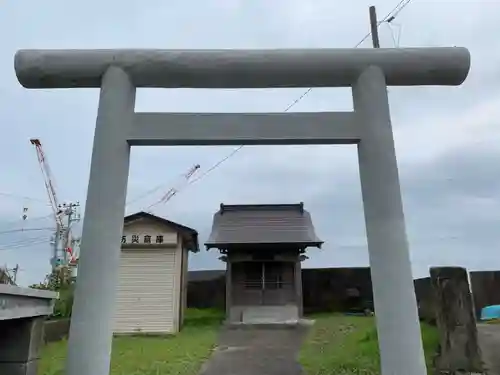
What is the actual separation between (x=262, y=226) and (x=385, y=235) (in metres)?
11.6

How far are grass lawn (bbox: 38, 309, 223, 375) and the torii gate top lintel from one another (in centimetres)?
499

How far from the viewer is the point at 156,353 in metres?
8.56

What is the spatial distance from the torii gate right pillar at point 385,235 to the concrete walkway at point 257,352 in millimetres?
4314

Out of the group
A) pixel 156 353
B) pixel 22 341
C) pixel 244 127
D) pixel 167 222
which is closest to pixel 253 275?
pixel 167 222

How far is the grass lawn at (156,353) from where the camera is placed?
694cm

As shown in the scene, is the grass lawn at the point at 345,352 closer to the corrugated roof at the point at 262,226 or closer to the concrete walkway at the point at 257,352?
the concrete walkway at the point at 257,352

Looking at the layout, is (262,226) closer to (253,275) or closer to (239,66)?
(253,275)

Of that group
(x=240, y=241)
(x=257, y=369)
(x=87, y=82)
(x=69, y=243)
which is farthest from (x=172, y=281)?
(x=69, y=243)

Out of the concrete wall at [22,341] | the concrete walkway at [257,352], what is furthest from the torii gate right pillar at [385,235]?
the concrete walkway at [257,352]

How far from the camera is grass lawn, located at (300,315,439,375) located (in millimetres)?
6336

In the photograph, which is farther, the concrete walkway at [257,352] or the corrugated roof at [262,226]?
the corrugated roof at [262,226]

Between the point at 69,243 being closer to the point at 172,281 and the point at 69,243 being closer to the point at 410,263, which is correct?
the point at 172,281

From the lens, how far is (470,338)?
17.6ft

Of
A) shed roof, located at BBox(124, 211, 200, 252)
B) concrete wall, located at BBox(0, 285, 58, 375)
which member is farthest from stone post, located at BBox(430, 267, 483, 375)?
shed roof, located at BBox(124, 211, 200, 252)
